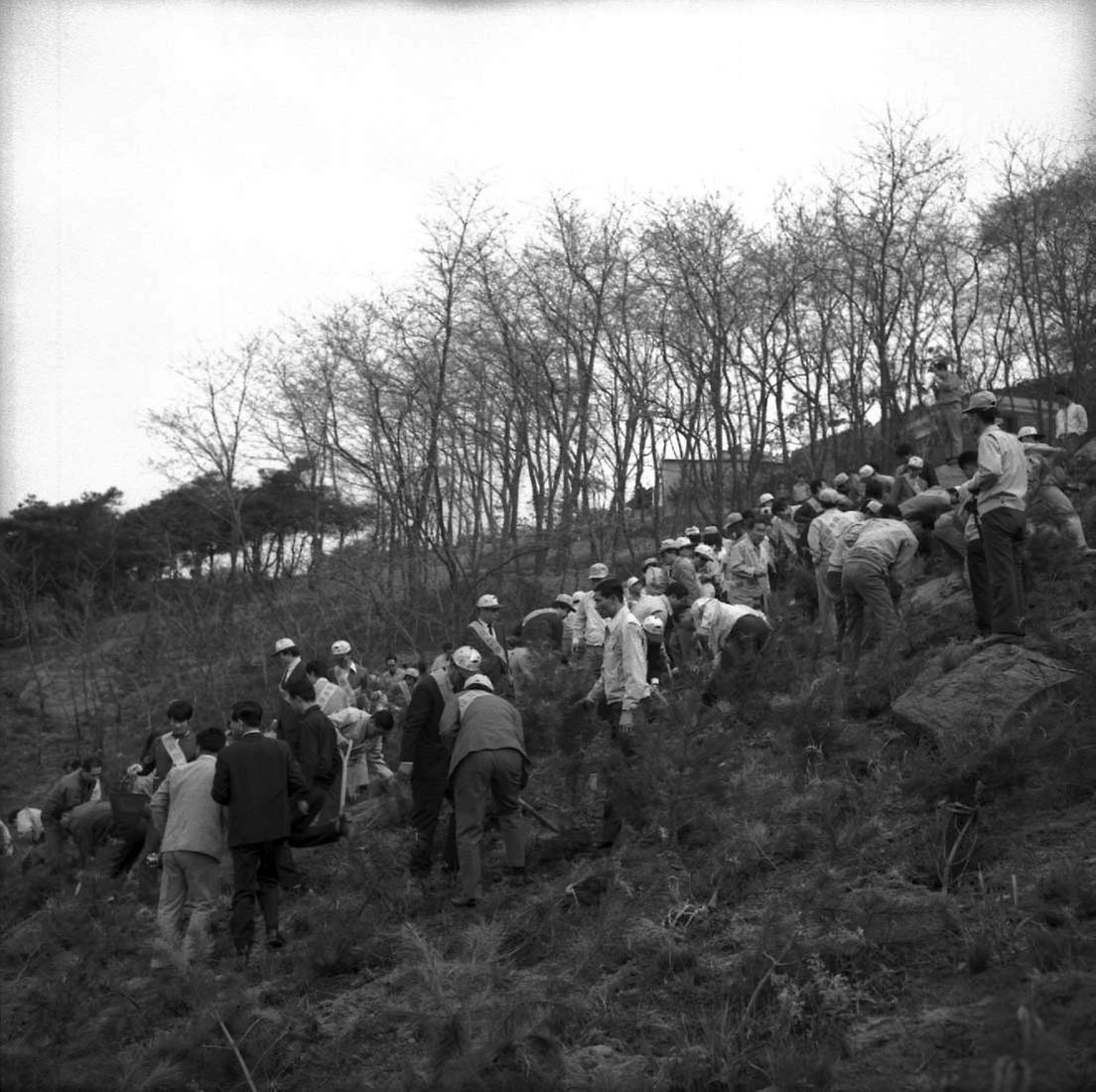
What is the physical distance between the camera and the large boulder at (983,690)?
33.1ft

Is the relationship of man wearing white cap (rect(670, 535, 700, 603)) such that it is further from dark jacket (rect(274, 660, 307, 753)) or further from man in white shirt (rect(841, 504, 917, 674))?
dark jacket (rect(274, 660, 307, 753))

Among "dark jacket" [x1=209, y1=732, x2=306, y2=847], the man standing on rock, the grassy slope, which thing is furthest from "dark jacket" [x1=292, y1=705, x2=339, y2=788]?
the man standing on rock

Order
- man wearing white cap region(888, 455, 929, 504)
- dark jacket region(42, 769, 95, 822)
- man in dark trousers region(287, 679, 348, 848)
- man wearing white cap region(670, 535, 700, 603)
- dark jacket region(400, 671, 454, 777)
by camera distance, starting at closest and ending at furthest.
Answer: dark jacket region(400, 671, 454, 777), man in dark trousers region(287, 679, 348, 848), dark jacket region(42, 769, 95, 822), man wearing white cap region(670, 535, 700, 603), man wearing white cap region(888, 455, 929, 504)

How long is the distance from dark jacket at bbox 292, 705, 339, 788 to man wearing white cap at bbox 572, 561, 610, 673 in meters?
4.38

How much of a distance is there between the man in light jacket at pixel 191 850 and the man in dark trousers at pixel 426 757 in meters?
1.53

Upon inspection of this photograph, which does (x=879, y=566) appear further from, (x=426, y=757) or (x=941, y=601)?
(x=426, y=757)

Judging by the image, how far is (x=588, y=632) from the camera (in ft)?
51.3

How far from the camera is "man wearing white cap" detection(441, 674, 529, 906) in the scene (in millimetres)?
9656

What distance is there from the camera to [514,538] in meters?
34.4

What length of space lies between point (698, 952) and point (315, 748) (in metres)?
4.20

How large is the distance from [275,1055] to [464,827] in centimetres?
220

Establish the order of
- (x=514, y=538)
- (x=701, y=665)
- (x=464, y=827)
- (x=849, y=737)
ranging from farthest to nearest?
(x=514, y=538)
(x=701, y=665)
(x=849, y=737)
(x=464, y=827)

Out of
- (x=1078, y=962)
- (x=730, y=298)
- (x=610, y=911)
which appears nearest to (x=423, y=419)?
(x=730, y=298)

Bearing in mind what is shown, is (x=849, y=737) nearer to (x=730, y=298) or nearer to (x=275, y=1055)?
(x=275, y=1055)
